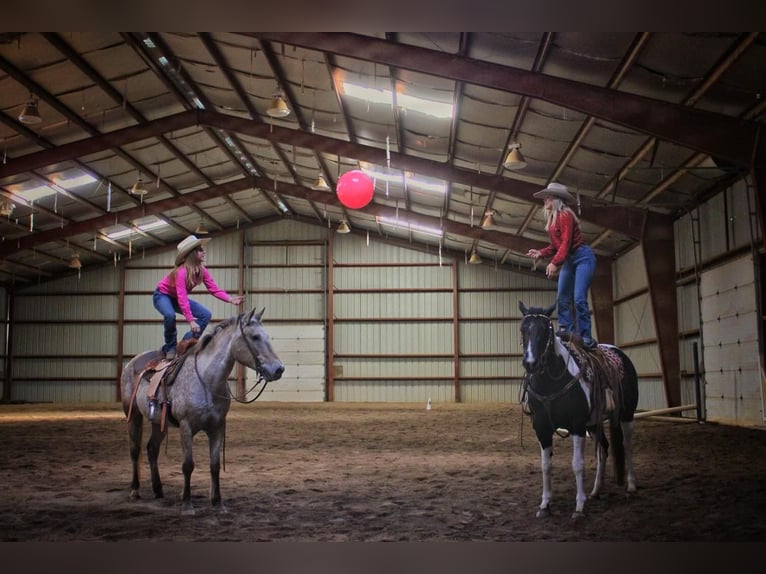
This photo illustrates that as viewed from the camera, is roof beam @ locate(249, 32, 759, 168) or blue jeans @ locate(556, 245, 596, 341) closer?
blue jeans @ locate(556, 245, 596, 341)

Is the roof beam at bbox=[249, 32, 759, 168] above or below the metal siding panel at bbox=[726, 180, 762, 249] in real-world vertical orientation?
above

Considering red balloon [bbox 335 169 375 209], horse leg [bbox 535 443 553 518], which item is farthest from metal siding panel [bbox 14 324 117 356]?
horse leg [bbox 535 443 553 518]

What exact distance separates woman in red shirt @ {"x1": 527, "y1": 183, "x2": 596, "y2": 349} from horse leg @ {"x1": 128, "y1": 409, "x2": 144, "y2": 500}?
3506 millimetres

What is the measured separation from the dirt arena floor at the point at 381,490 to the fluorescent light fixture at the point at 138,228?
9.21 metres

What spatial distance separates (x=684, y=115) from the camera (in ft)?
30.7

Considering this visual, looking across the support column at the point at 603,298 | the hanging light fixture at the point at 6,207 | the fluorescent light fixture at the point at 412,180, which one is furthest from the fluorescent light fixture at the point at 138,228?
the support column at the point at 603,298

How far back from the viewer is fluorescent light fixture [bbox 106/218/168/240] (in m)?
21.2

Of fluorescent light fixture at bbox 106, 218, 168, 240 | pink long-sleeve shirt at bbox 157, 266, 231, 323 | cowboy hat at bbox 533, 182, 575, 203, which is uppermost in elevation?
fluorescent light fixture at bbox 106, 218, 168, 240

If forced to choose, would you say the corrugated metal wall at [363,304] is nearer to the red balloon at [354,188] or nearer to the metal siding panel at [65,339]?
the metal siding panel at [65,339]

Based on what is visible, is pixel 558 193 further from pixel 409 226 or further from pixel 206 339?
pixel 409 226

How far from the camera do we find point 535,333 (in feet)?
16.3

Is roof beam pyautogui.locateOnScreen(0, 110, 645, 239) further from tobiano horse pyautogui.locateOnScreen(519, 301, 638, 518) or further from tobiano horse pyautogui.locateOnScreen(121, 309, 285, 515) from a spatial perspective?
tobiano horse pyautogui.locateOnScreen(121, 309, 285, 515)
